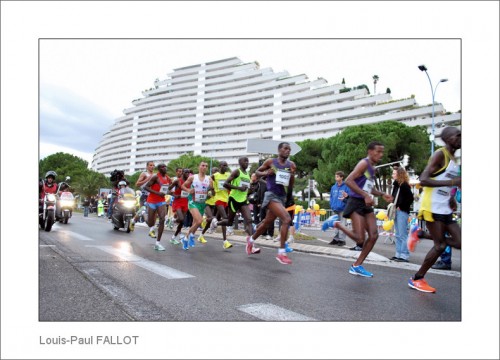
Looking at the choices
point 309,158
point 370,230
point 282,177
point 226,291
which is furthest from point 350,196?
point 309,158

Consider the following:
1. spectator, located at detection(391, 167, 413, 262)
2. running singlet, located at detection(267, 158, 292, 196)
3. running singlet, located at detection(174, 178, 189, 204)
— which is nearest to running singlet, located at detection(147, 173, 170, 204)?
running singlet, located at detection(174, 178, 189, 204)

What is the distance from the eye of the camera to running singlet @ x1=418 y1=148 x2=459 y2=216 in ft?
14.4

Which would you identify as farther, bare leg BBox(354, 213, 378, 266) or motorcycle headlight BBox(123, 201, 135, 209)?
motorcycle headlight BBox(123, 201, 135, 209)

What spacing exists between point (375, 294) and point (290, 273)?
156 centimetres

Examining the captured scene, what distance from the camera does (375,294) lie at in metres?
4.40

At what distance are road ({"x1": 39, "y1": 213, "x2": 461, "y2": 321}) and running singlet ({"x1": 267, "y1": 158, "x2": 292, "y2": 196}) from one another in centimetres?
124

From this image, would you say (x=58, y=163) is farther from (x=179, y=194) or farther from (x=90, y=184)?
(x=90, y=184)

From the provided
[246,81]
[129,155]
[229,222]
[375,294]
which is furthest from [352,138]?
[129,155]

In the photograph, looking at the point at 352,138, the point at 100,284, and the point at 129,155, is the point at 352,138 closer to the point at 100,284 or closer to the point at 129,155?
the point at 100,284

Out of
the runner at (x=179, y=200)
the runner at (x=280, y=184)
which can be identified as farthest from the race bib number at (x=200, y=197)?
the runner at (x=280, y=184)

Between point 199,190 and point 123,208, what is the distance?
5284 mm

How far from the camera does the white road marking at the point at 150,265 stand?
522 centimetres

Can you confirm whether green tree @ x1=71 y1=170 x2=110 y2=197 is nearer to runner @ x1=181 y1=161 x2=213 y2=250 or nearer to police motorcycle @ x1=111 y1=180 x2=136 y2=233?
police motorcycle @ x1=111 y1=180 x2=136 y2=233

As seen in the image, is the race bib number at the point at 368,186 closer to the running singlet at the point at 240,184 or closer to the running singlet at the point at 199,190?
the running singlet at the point at 240,184
